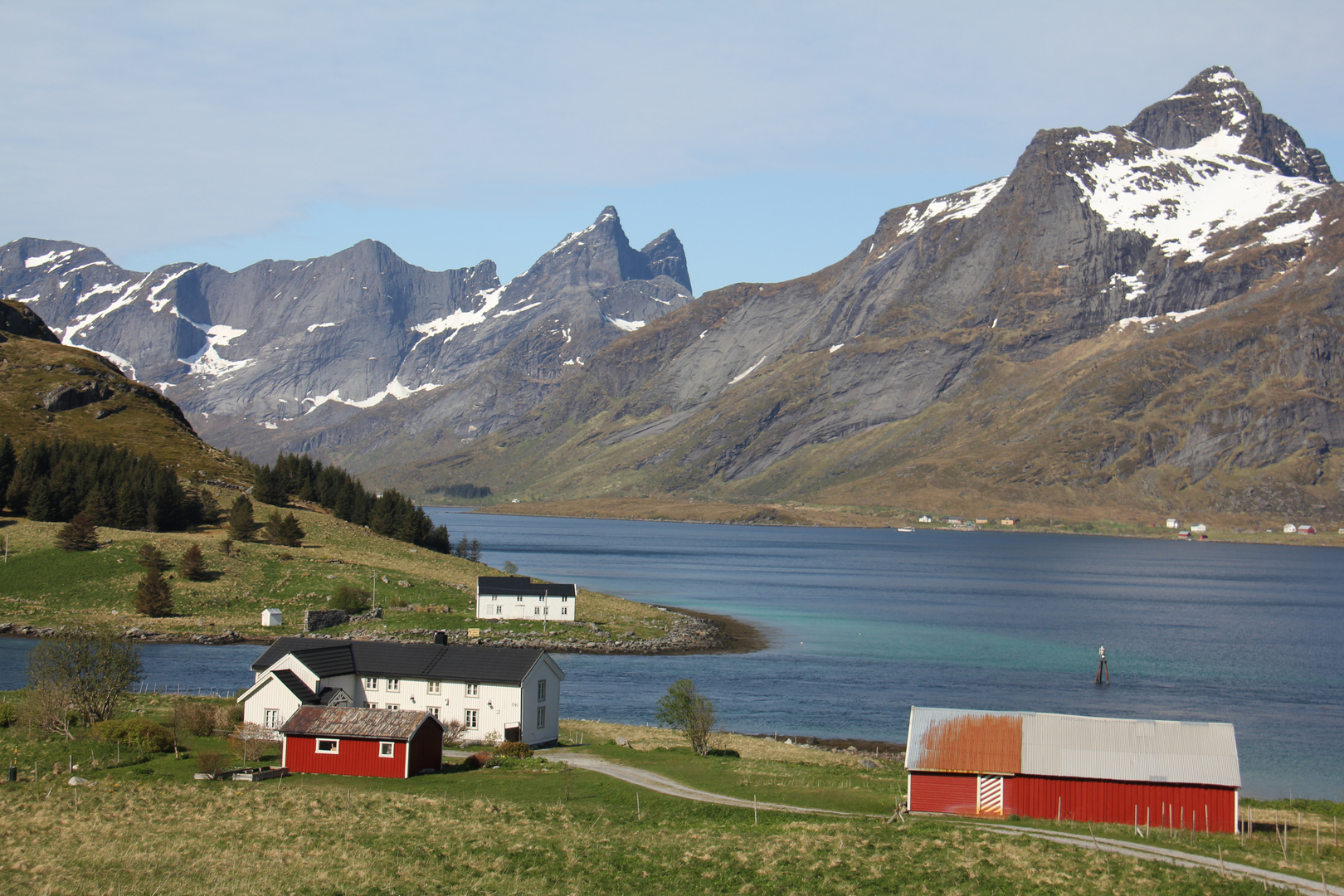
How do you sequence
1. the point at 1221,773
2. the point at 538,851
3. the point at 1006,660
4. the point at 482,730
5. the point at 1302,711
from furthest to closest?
the point at 1006,660, the point at 1302,711, the point at 482,730, the point at 1221,773, the point at 538,851

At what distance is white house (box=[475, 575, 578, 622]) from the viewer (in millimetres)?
96438

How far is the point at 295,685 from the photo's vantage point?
4947cm

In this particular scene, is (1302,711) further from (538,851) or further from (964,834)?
(538,851)

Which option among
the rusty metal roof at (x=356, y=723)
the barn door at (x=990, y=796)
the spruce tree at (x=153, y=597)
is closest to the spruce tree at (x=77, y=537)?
the spruce tree at (x=153, y=597)

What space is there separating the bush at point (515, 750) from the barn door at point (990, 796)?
1853cm

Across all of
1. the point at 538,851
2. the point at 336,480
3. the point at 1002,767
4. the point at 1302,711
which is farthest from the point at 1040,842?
the point at 336,480

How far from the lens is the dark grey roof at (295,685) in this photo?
49219mm

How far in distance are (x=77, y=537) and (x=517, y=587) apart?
38590mm

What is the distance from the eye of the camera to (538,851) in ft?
99.3

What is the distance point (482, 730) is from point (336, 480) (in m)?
105

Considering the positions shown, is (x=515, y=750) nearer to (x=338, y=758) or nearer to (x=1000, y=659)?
(x=338, y=758)

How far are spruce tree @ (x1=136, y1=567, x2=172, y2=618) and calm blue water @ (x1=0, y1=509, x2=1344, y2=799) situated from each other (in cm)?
871

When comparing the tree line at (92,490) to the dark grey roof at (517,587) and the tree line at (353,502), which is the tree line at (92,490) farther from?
the dark grey roof at (517,587)

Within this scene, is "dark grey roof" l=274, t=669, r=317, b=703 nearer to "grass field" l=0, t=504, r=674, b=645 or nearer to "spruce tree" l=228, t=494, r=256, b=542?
"grass field" l=0, t=504, r=674, b=645
